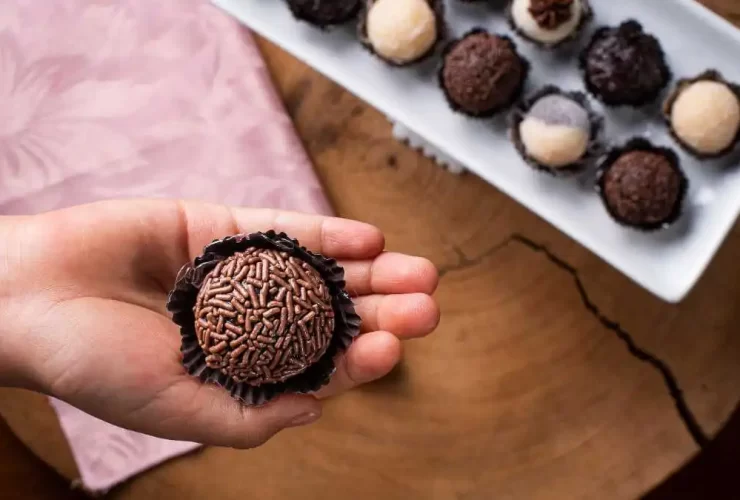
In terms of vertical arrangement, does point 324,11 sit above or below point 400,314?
above

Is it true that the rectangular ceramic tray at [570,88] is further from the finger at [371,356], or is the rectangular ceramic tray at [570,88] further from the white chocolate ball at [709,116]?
the finger at [371,356]

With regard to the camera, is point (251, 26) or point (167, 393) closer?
point (167, 393)

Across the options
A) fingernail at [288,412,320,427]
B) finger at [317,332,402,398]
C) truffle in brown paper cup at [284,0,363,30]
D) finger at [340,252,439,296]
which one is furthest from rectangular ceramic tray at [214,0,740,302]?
fingernail at [288,412,320,427]

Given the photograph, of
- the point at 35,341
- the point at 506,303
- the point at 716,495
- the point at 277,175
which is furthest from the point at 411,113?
the point at 716,495

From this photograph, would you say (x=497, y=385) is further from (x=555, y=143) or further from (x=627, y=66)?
(x=627, y=66)

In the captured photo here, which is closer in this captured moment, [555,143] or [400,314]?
[400,314]

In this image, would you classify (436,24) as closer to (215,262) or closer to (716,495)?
(215,262)

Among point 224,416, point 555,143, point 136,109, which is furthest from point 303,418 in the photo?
point 136,109
